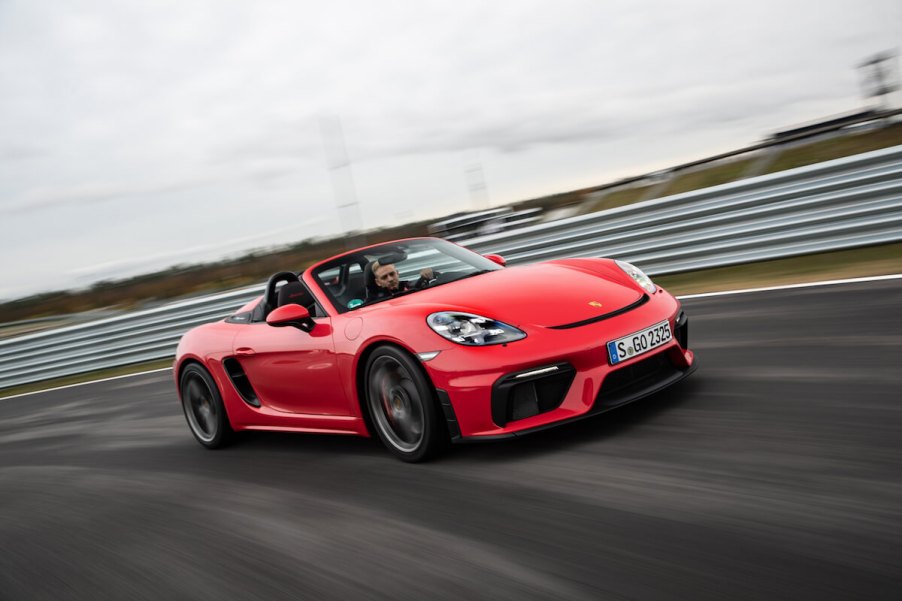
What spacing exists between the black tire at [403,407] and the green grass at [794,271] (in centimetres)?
479

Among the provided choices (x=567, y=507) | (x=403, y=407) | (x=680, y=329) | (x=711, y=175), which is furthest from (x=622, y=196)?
(x=567, y=507)

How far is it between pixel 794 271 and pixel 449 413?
5.46m

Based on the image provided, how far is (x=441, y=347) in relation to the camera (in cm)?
379

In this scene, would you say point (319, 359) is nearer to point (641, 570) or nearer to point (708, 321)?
point (641, 570)

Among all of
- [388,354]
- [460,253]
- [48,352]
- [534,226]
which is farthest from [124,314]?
[388,354]

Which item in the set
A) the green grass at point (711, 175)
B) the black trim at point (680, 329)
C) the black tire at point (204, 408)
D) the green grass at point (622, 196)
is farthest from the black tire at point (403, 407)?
the green grass at point (711, 175)

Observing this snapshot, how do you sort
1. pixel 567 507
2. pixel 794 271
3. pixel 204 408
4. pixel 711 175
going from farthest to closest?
1. pixel 711 175
2. pixel 794 271
3. pixel 204 408
4. pixel 567 507

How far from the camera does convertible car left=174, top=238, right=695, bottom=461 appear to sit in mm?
3689

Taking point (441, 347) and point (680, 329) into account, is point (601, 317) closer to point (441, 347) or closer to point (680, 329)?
point (680, 329)

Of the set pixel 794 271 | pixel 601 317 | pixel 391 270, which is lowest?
pixel 794 271

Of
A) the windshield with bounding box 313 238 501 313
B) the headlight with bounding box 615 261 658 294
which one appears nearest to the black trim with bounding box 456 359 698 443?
the headlight with bounding box 615 261 658 294

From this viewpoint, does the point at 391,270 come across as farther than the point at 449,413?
Yes

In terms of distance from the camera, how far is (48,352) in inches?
568

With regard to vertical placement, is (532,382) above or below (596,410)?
above
